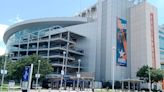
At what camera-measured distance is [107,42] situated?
84.4 metres

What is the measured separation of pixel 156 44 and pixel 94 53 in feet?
80.8

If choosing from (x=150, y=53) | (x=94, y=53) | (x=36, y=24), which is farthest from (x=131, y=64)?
(x=36, y=24)

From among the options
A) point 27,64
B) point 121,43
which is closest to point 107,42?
point 121,43

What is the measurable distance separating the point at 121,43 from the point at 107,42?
213 inches

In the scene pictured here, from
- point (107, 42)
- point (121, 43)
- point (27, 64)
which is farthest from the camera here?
point (121, 43)

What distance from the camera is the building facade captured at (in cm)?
8250

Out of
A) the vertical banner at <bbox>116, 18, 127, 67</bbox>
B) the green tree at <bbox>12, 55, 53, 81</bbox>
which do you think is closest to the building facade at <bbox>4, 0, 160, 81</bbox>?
the vertical banner at <bbox>116, 18, 127, 67</bbox>

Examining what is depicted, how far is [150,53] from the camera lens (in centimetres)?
8362

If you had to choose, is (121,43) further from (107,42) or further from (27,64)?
(27,64)

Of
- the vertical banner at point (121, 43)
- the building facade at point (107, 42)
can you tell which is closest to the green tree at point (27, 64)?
the building facade at point (107, 42)

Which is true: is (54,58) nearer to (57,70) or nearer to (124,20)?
(57,70)

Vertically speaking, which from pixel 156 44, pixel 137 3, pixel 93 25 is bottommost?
pixel 156 44

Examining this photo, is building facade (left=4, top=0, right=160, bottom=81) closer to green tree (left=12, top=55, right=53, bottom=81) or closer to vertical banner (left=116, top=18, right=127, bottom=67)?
vertical banner (left=116, top=18, right=127, bottom=67)

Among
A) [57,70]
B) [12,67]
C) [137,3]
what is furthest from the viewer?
[137,3]
